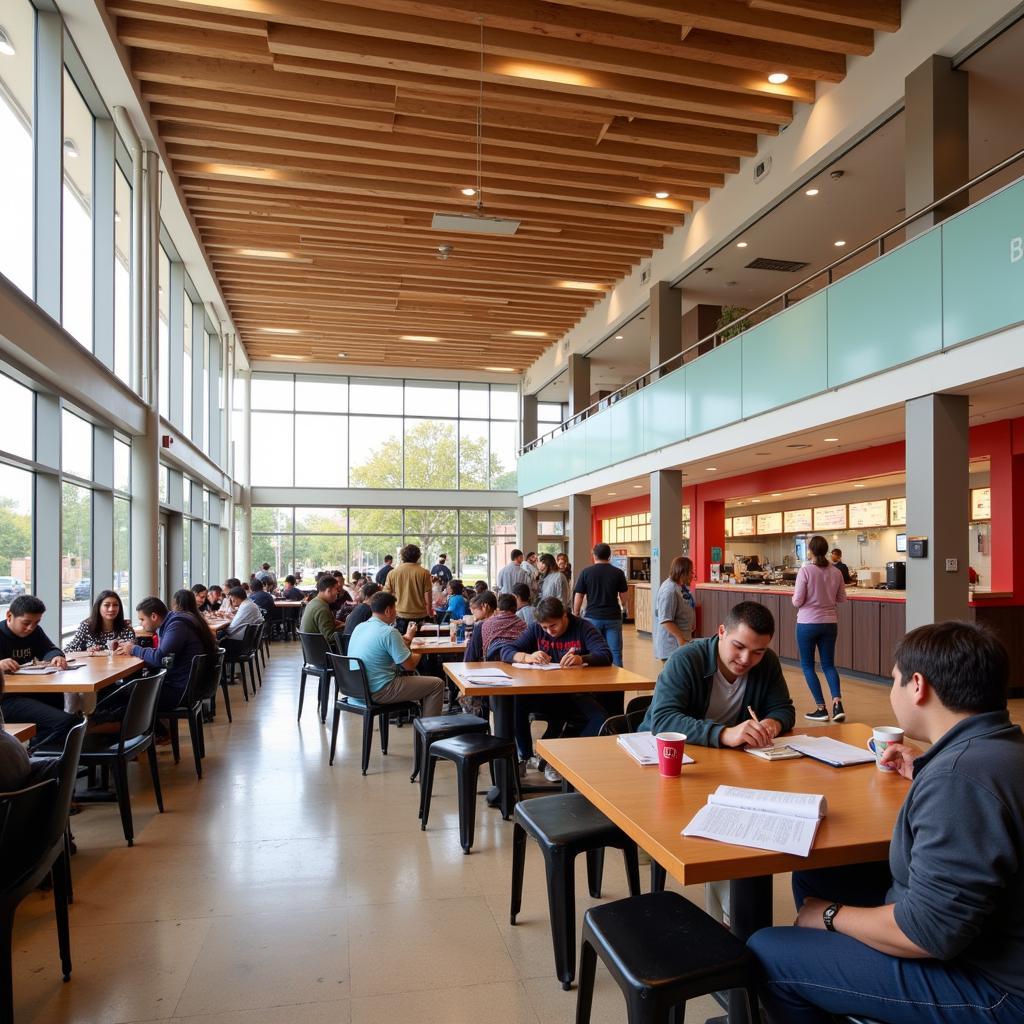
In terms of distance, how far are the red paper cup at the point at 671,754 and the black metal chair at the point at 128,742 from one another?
9.24 feet

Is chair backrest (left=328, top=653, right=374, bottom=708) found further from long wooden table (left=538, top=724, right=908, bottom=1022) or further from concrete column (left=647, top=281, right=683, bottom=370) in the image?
concrete column (left=647, top=281, right=683, bottom=370)

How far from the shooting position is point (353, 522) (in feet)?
60.2

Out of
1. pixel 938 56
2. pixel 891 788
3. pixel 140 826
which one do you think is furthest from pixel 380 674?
pixel 938 56

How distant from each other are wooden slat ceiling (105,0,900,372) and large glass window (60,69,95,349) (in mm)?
642

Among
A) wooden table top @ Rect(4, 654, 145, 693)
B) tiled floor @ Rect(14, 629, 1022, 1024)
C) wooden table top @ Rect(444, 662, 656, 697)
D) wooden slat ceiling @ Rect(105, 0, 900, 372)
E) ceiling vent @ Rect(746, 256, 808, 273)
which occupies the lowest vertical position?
tiled floor @ Rect(14, 629, 1022, 1024)

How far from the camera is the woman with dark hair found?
571cm

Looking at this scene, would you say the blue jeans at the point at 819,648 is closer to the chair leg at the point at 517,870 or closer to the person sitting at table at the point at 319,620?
the person sitting at table at the point at 319,620

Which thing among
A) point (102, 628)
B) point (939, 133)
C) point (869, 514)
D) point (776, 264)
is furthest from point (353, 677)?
point (869, 514)

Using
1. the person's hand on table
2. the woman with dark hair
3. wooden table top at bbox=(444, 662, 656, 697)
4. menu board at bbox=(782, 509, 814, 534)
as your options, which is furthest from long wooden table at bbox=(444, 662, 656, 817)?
menu board at bbox=(782, 509, 814, 534)

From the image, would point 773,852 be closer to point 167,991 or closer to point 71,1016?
point 167,991

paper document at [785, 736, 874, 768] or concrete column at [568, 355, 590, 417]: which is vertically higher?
concrete column at [568, 355, 590, 417]

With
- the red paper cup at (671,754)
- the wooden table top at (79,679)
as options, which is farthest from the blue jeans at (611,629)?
the red paper cup at (671,754)

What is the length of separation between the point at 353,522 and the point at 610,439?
28.2ft

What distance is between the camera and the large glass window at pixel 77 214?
6312mm
